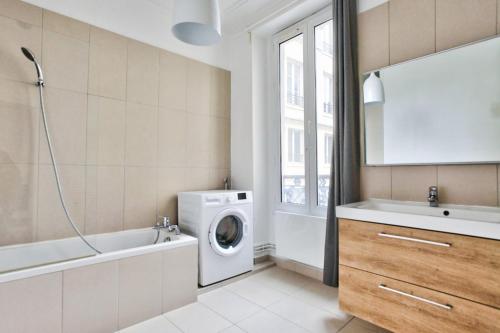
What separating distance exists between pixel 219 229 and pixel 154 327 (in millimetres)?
969

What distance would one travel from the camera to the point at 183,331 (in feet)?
5.72

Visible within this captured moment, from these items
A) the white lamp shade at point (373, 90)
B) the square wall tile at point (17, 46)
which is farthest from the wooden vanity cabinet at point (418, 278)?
the square wall tile at point (17, 46)

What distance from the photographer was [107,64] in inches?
90.9

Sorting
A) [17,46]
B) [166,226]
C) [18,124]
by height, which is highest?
[17,46]

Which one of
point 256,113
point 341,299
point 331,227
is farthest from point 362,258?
point 256,113

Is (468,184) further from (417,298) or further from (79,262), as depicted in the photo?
(79,262)

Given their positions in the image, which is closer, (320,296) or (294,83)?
(320,296)

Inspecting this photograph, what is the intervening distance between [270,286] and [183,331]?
0.91 meters

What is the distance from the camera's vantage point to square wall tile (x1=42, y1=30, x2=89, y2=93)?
2035mm

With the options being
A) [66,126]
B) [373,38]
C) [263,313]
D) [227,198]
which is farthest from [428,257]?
[66,126]

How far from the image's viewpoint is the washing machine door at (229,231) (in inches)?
94.4

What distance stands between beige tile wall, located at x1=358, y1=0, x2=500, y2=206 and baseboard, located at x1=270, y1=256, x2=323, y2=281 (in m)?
0.92

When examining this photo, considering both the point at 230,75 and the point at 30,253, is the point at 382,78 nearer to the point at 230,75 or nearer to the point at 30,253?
the point at 230,75

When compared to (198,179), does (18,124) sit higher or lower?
higher
